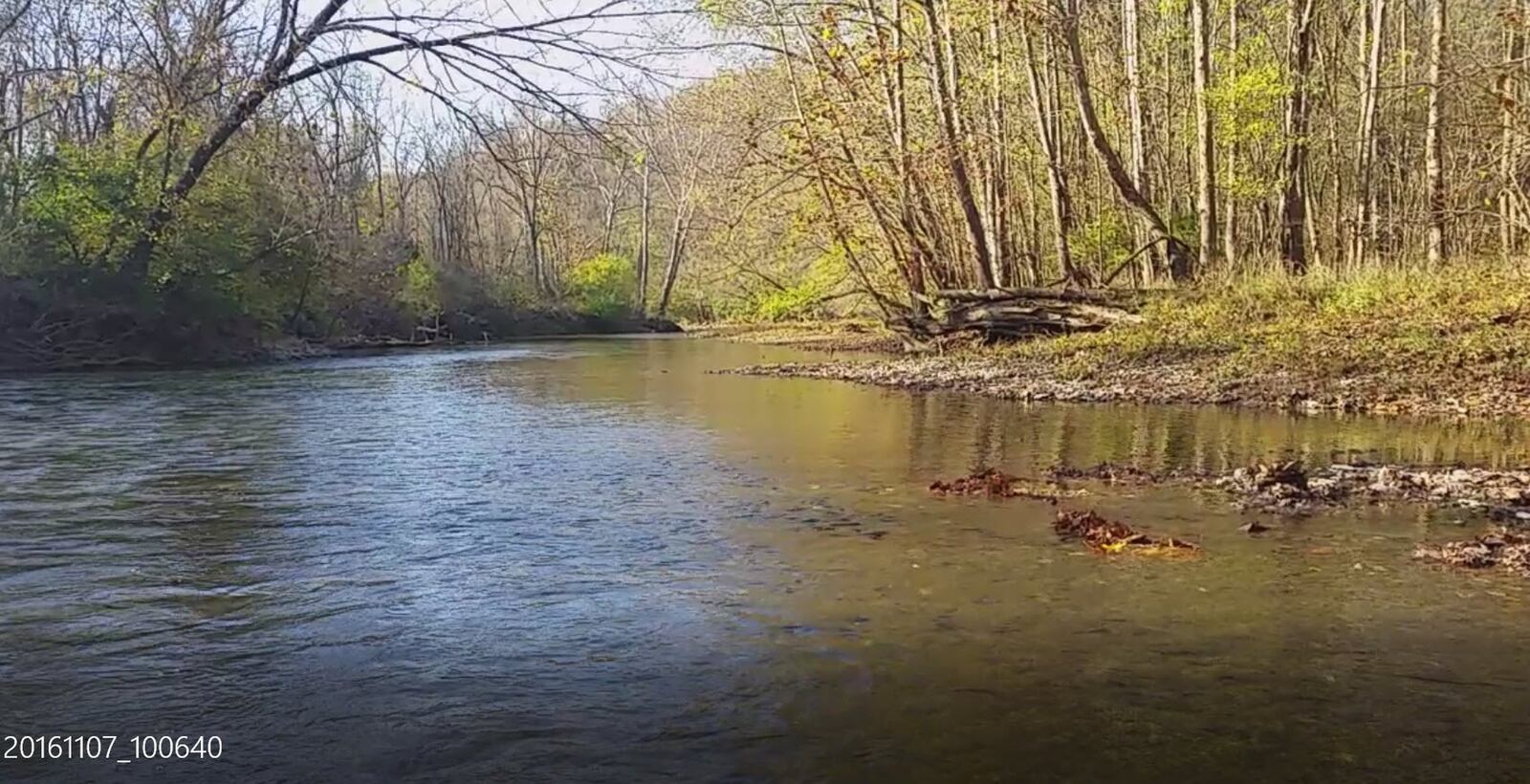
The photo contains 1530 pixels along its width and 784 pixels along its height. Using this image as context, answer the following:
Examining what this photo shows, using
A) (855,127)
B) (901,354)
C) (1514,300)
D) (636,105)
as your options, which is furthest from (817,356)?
(636,105)

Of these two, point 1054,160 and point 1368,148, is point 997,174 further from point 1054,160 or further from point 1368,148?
point 1368,148

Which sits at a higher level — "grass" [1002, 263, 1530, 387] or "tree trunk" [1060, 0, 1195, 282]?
"tree trunk" [1060, 0, 1195, 282]

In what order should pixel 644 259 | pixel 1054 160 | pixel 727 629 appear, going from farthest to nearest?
1. pixel 644 259
2. pixel 1054 160
3. pixel 727 629

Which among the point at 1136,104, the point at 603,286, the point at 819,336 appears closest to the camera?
the point at 1136,104

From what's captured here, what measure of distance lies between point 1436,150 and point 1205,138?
3884 mm

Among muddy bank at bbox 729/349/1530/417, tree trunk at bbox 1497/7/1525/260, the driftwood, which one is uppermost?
tree trunk at bbox 1497/7/1525/260

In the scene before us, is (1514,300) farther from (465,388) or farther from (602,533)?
(465,388)

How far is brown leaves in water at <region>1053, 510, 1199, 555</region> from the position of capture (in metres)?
6.19

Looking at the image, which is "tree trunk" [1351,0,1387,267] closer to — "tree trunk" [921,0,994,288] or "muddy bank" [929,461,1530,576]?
"tree trunk" [921,0,994,288]

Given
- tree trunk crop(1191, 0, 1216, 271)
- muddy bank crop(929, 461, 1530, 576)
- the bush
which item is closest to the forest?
tree trunk crop(1191, 0, 1216, 271)

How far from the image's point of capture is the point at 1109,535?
643 centimetres

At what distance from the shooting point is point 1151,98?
27.7m

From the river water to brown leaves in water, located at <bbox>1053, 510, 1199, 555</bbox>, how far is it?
0.64ft

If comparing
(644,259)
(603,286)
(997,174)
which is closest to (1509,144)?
(997,174)
